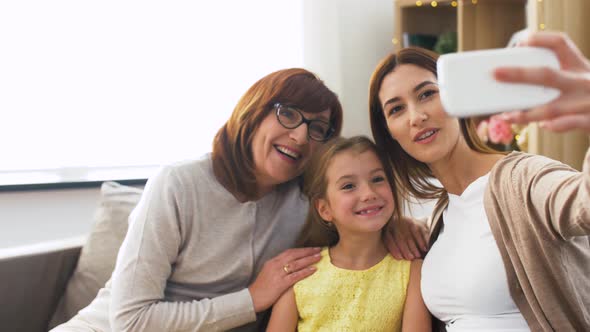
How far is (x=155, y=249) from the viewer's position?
1.49 metres

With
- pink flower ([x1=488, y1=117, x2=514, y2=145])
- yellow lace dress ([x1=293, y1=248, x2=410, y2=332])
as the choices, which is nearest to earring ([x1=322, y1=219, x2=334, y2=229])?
yellow lace dress ([x1=293, y1=248, x2=410, y2=332])

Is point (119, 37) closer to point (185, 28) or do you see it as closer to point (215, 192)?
point (185, 28)

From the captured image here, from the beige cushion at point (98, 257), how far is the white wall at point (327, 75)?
0.70 meters

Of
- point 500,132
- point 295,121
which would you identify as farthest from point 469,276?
point 500,132

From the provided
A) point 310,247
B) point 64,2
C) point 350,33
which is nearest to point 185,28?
point 64,2

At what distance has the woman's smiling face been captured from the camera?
4.51ft

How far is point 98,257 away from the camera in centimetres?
199

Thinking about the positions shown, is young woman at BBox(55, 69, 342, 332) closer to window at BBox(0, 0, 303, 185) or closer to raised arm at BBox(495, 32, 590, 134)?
raised arm at BBox(495, 32, 590, 134)

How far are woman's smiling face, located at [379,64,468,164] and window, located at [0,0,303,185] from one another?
1641 mm

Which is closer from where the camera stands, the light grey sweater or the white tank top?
the white tank top

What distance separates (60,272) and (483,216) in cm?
132

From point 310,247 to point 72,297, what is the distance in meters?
0.81

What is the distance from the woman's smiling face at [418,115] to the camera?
1.38m

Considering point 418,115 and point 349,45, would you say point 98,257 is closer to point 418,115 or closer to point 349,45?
point 418,115
